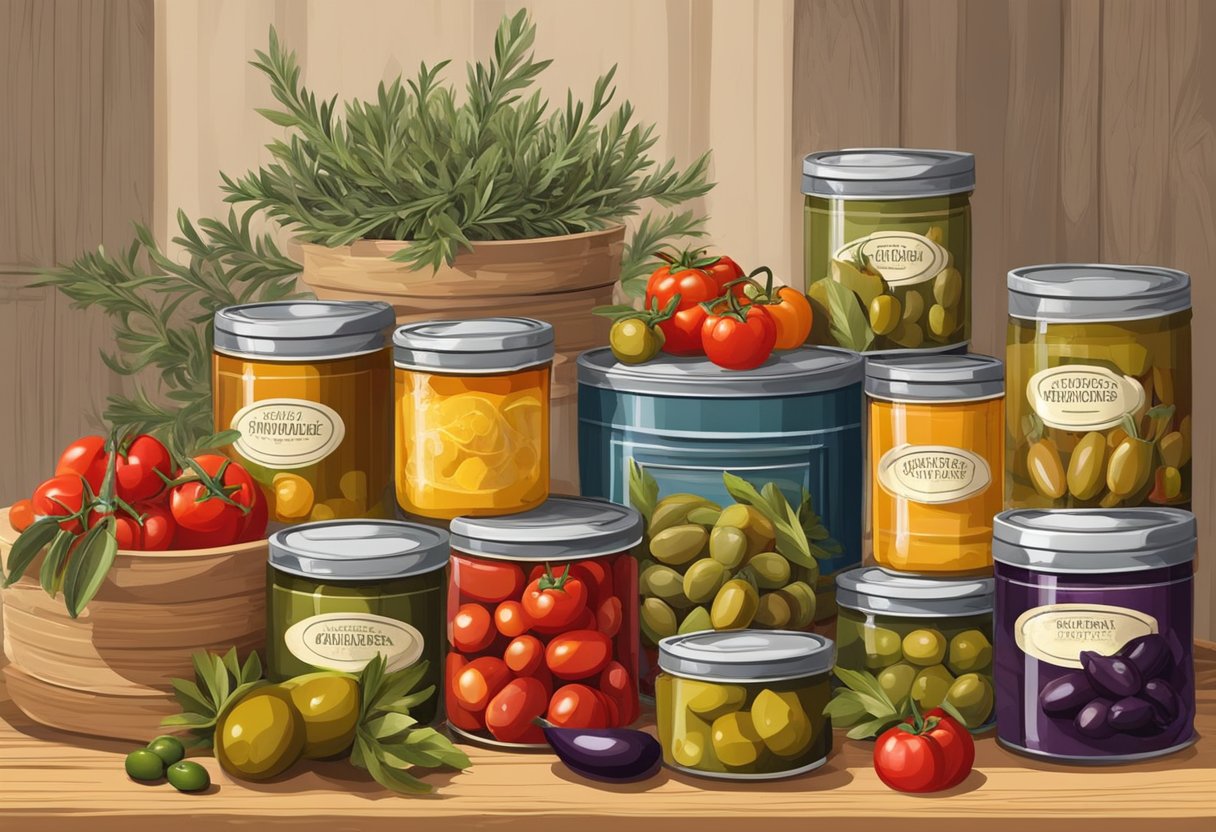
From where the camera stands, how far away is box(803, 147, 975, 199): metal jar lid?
1492mm

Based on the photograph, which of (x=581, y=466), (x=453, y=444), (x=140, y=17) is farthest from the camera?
(x=140, y=17)

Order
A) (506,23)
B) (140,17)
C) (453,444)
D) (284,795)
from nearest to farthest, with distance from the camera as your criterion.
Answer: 1. (284,795)
2. (453,444)
3. (506,23)
4. (140,17)

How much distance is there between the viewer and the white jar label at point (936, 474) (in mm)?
1388

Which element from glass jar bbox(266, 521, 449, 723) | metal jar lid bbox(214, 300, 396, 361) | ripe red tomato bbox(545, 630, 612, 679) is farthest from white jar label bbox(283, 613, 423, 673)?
metal jar lid bbox(214, 300, 396, 361)

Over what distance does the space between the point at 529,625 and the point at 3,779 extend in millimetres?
390

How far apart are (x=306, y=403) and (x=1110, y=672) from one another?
24.4 inches

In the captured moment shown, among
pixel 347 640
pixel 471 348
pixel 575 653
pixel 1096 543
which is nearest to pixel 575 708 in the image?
pixel 575 653

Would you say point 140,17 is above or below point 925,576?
above

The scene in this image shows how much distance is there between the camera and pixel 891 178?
1.49m

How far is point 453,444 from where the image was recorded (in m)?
1.37

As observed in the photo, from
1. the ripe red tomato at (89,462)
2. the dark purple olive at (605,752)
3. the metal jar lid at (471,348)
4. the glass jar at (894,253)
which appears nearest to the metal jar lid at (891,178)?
the glass jar at (894,253)

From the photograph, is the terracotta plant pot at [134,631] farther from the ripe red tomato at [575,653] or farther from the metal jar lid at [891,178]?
the metal jar lid at [891,178]

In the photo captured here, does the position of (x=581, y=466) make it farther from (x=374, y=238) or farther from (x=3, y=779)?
(x=3, y=779)

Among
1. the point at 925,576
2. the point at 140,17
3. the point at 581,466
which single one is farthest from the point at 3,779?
the point at 140,17
